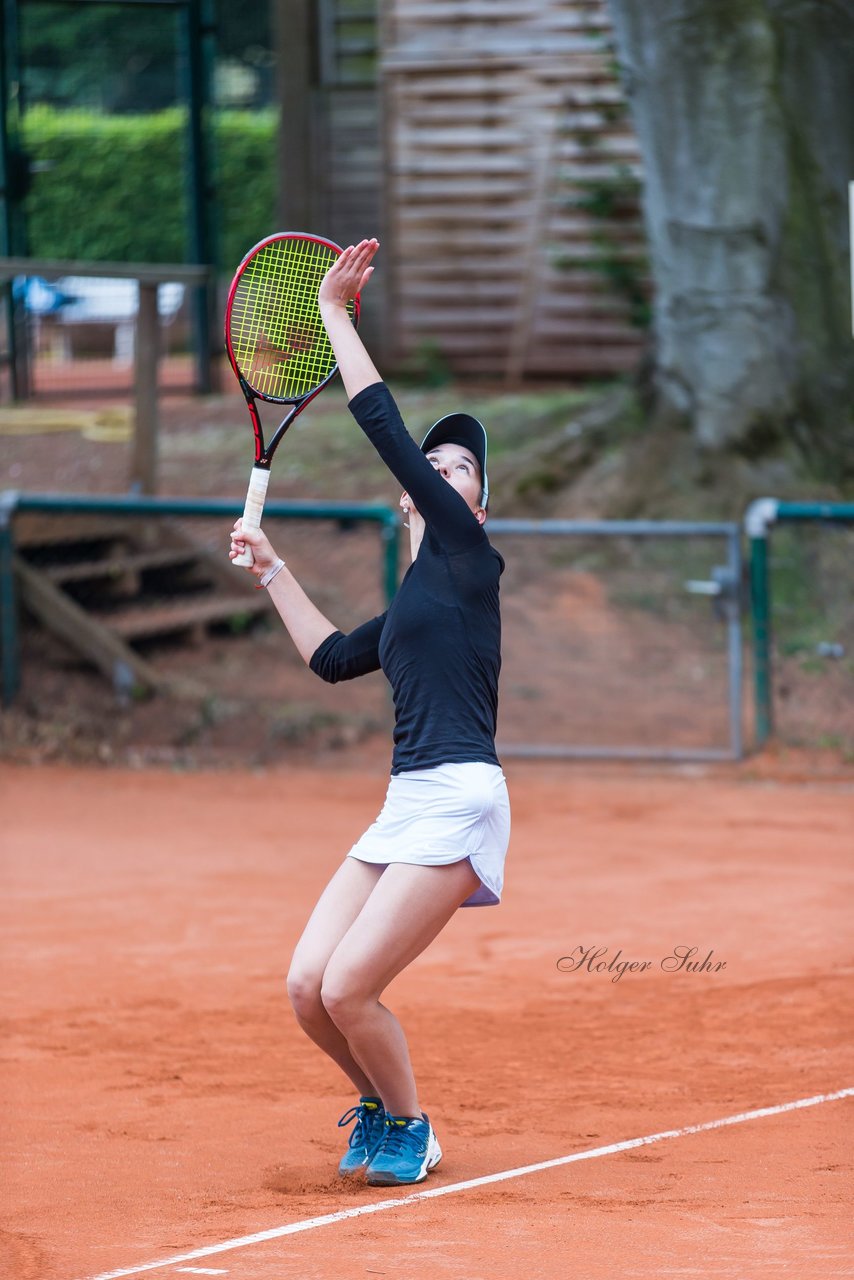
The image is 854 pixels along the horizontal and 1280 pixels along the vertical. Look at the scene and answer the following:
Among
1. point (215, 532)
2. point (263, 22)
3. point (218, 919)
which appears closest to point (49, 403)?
point (215, 532)

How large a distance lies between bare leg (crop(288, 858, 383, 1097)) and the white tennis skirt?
8 centimetres

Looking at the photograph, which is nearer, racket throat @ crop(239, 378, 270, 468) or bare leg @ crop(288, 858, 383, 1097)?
bare leg @ crop(288, 858, 383, 1097)

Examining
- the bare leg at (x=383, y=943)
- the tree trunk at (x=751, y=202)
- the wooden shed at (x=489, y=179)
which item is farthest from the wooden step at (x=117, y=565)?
the bare leg at (x=383, y=943)

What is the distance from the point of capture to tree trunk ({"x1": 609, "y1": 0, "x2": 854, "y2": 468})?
1126 cm

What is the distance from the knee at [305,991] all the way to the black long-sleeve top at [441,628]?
0.54m

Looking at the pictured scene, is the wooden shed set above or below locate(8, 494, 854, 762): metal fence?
above

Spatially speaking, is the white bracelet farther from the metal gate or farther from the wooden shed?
the wooden shed

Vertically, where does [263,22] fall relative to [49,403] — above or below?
above

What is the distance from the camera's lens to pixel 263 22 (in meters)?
22.3

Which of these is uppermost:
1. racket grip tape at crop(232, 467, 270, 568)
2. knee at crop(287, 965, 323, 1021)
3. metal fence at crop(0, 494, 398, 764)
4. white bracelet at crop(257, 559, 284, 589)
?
racket grip tape at crop(232, 467, 270, 568)

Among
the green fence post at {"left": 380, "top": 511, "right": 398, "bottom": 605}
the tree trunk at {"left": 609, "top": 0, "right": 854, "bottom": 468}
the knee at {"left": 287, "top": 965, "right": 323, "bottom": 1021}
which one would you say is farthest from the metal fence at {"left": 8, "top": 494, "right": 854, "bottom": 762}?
the knee at {"left": 287, "top": 965, "right": 323, "bottom": 1021}

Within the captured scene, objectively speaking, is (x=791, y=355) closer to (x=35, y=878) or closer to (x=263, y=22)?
(x=35, y=878)

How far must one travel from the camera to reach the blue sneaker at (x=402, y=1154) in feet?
13.7

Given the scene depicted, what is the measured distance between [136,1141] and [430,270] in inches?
503
